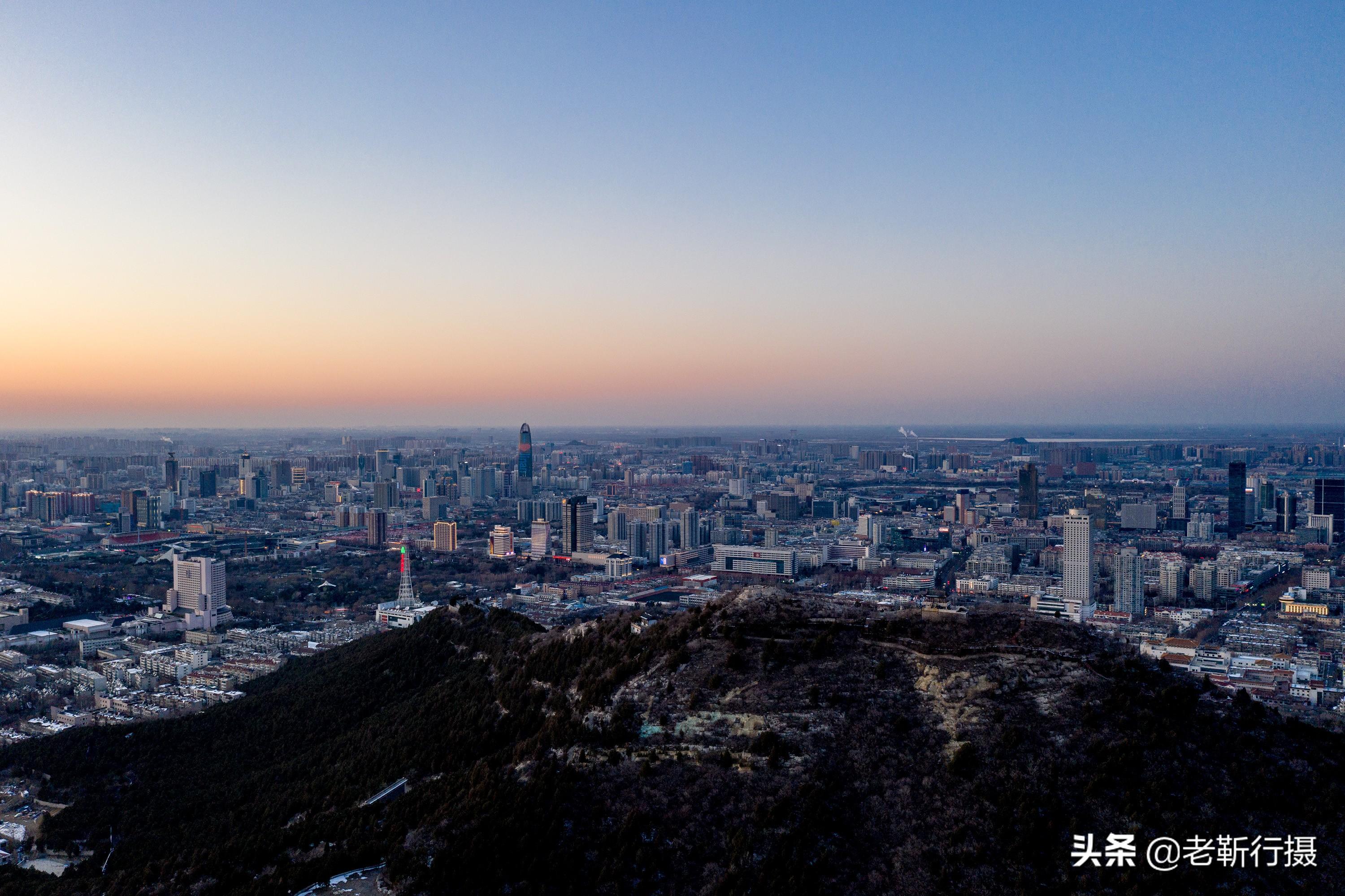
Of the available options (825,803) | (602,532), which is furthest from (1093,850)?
(602,532)

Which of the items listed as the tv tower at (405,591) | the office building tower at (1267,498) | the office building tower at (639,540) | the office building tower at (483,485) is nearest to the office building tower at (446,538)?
the office building tower at (639,540)

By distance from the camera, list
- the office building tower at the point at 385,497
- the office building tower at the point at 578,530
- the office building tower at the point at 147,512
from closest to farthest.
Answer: the office building tower at the point at 578,530 < the office building tower at the point at 147,512 < the office building tower at the point at 385,497

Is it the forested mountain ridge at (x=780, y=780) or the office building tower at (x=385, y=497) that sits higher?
the forested mountain ridge at (x=780, y=780)

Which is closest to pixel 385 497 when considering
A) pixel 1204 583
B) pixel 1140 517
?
pixel 1140 517

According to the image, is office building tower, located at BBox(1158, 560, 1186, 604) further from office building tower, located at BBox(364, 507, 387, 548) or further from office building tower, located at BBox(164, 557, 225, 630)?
office building tower, located at BBox(364, 507, 387, 548)

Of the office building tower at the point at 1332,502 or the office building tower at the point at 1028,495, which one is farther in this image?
the office building tower at the point at 1028,495

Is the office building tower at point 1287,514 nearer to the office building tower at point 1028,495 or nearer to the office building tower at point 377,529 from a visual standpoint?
the office building tower at point 1028,495
